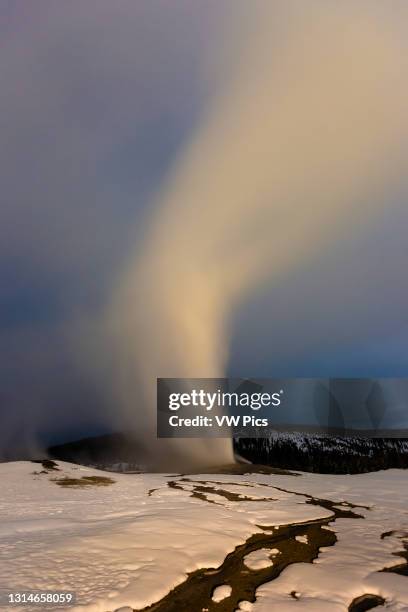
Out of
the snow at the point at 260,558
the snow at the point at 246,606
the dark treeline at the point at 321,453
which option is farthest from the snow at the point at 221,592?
the dark treeline at the point at 321,453

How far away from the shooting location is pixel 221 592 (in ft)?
24.9

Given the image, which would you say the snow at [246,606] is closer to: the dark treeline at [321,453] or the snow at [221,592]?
the snow at [221,592]

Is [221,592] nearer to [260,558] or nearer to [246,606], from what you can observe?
[246,606]

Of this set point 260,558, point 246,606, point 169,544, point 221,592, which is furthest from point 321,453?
point 246,606

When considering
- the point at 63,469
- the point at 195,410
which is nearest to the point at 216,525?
A: the point at 63,469

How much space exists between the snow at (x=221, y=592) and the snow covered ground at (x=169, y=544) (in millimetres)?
533

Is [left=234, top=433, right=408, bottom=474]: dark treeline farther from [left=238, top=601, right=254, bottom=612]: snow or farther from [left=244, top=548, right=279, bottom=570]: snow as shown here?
[left=238, top=601, right=254, bottom=612]: snow

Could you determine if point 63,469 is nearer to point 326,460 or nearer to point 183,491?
point 183,491

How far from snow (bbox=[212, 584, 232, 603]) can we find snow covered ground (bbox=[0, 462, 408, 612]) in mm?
533

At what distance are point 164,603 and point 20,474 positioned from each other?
24051 mm

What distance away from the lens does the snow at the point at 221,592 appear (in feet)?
24.1

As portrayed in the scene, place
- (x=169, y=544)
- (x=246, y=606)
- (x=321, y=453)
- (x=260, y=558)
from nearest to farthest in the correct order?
(x=246, y=606) → (x=260, y=558) → (x=169, y=544) → (x=321, y=453)

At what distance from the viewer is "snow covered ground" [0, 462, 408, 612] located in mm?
7273

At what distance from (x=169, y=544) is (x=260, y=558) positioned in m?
2.18
